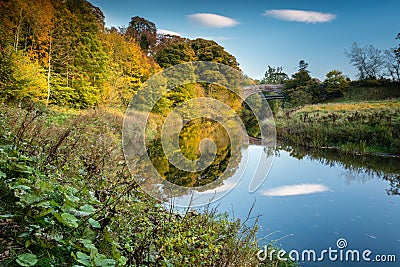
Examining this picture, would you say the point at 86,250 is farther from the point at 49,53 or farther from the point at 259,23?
the point at 259,23

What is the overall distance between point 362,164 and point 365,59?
84.9ft

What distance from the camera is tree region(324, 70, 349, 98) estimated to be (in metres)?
32.3

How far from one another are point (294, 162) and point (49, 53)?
12065 millimetres

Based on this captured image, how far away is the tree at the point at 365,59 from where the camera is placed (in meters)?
30.8

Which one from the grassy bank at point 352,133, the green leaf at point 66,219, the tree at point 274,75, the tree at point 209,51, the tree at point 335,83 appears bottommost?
the green leaf at point 66,219

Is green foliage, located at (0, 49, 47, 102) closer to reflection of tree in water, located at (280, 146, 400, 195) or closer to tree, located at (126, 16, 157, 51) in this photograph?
reflection of tree in water, located at (280, 146, 400, 195)

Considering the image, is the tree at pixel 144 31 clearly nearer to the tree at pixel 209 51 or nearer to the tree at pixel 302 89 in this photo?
the tree at pixel 209 51

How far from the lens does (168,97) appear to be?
20656 millimetres

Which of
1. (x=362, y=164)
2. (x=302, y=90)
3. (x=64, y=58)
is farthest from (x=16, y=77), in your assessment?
(x=302, y=90)

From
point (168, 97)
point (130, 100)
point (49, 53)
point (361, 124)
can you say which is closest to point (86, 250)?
point (49, 53)

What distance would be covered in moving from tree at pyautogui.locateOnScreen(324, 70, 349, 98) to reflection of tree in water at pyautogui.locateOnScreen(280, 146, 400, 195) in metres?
20.6

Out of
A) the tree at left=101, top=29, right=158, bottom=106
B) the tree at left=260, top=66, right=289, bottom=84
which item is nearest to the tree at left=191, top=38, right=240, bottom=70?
the tree at left=101, top=29, right=158, bottom=106

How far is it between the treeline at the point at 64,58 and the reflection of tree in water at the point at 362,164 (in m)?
11.0

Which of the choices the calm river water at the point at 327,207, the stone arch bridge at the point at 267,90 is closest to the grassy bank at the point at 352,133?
the calm river water at the point at 327,207
